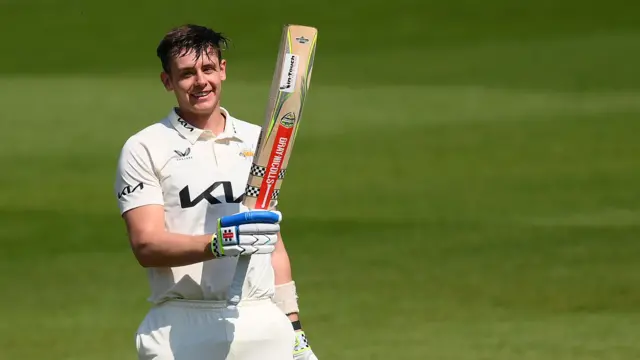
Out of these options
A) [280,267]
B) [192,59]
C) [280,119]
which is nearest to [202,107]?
[192,59]

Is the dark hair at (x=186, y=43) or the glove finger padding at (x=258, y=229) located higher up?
the dark hair at (x=186, y=43)

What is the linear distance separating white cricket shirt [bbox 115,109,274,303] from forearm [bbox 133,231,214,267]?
0.46 feet

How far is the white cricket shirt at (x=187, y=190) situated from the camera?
15.7 feet

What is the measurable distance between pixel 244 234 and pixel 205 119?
593 millimetres

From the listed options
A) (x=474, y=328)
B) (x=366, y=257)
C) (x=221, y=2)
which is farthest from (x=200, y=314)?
(x=221, y=2)

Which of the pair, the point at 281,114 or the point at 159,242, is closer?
the point at 159,242

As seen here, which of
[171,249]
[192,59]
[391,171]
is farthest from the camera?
[391,171]

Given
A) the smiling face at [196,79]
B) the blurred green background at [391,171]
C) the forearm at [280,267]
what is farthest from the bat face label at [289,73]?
the blurred green background at [391,171]

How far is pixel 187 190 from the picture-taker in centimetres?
480

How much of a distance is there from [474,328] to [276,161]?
3.83 meters

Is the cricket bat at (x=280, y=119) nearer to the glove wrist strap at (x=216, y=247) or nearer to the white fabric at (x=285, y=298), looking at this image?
the glove wrist strap at (x=216, y=247)

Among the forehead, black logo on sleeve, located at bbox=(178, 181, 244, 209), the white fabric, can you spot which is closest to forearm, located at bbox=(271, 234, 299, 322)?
the white fabric

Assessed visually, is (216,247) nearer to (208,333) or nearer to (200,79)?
(208,333)

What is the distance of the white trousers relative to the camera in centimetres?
479
